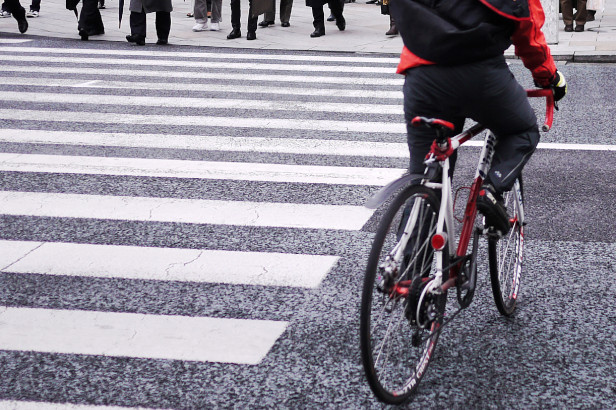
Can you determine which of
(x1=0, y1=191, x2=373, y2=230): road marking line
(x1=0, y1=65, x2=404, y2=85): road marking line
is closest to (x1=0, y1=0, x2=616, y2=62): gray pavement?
(x1=0, y1=65, x2=404, y2=85): road marking line

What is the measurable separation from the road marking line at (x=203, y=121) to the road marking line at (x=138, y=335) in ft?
14.0

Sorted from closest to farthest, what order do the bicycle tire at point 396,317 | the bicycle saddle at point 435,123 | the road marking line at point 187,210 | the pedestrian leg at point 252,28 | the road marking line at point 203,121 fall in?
1. the bicycle tire at point 396,317
2. the bicycle saddle at point 435,123
3. the road marking line at point 187,210
4. the road marking line at point 203,121
5. the pedestrian leg at point 252,28

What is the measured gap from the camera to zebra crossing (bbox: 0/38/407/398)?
12.9 feet

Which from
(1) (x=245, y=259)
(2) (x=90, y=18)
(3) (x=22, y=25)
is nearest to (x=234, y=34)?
(2) (x=90, y=18)

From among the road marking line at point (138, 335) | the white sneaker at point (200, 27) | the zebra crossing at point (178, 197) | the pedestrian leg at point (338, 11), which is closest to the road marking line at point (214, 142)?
the zebra crossing at point (178, 197)

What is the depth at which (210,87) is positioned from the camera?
10273mm

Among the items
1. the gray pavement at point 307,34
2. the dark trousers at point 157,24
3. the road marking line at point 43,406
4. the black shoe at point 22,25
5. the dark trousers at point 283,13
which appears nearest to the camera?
the road marking line at point 43,406

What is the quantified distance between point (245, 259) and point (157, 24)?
1021 centimetres

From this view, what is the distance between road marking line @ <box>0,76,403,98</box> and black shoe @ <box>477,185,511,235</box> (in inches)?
238

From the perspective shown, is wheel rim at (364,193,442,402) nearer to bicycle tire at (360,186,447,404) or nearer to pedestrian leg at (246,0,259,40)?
bicycle tire at (360,186,447,404)

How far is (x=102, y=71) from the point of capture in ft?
38.1

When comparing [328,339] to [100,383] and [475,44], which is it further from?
[475,44]

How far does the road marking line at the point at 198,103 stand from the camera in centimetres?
896

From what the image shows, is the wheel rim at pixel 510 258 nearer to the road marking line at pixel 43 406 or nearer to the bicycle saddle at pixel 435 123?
the bicycle saddle at pixel 435 123
